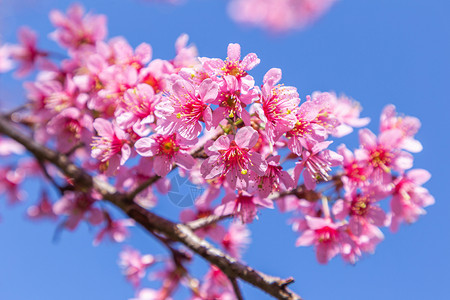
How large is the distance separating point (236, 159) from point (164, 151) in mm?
348

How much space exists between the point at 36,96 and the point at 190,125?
1926 mm

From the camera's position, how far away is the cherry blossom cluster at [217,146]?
62.9 inches

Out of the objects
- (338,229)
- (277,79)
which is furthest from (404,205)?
(277,79)

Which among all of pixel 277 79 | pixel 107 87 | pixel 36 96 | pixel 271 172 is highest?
pixel 36 96

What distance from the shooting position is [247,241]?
10.1 ft

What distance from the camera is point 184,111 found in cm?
160

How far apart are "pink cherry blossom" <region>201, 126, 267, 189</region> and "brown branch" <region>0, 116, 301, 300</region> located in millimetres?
544

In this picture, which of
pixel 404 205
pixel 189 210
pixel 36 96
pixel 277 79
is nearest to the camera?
pixel 277 79

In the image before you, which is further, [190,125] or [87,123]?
[87,123]

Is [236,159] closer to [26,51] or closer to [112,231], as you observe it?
[112,231]

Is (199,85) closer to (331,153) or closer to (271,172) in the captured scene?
(271,172)

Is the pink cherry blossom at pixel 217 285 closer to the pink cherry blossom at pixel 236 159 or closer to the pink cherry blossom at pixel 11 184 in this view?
the pink cherry blossom at pixel 236 159

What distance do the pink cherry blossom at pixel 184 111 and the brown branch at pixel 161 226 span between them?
75cm

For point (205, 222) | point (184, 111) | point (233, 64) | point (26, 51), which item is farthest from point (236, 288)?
point (26, 51)
